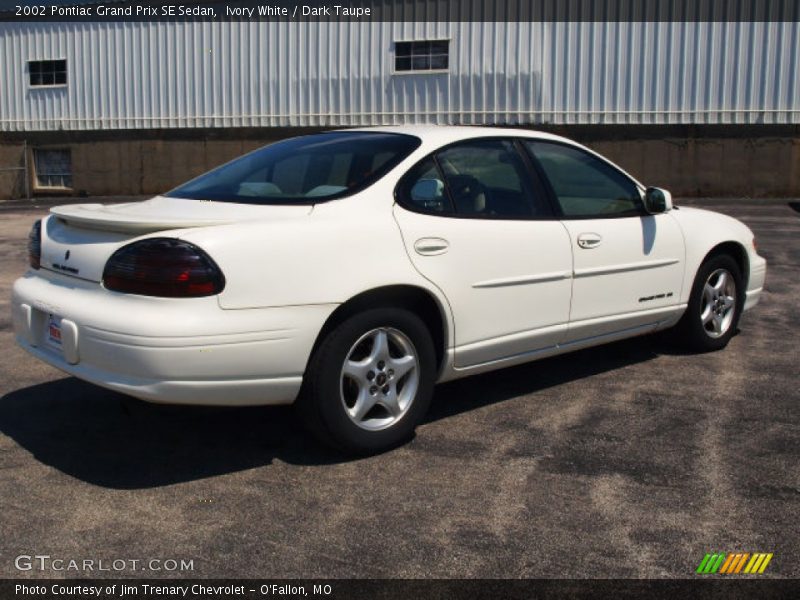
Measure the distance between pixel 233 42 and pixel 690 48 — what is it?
978 cm

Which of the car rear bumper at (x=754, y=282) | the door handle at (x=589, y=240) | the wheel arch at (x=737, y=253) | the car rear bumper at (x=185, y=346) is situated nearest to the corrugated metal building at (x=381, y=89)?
the car rear bumper at (x=754, y=282)

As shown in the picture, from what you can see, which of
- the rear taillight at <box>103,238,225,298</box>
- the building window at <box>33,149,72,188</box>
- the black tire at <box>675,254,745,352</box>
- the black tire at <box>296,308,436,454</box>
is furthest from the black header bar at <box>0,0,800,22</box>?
the rear taillight at <box>103,238,225,298</box>

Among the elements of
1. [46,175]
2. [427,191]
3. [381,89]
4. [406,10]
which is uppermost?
[406,10]

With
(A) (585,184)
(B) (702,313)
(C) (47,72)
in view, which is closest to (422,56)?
(C) (47,72)

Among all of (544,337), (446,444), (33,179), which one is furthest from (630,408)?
(33,179)

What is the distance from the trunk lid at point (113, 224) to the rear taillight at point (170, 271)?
0.28 feet

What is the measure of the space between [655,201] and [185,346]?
309 centimetres

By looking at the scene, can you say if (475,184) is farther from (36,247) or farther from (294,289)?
(36,247)

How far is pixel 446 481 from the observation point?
149 inches

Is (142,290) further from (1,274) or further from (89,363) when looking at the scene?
(1,274)

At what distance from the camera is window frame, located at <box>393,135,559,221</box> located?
165 inches

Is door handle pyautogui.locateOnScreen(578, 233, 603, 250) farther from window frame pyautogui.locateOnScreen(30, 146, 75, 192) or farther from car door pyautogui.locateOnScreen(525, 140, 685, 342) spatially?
window frame pyautogui.locateOnScreen(30, 146, 75, 192)

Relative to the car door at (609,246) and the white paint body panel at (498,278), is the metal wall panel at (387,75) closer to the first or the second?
the car door at (609,246)

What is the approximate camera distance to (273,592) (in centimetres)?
288
